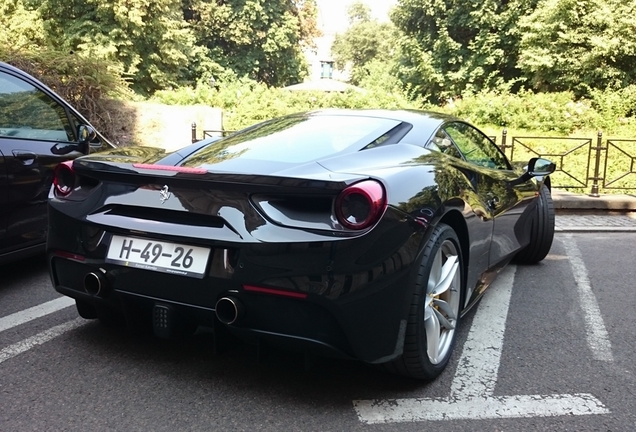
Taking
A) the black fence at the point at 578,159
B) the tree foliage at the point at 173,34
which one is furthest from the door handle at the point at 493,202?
the tree foliage at the point at 173,34

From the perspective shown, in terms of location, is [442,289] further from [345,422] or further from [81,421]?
[81,421]

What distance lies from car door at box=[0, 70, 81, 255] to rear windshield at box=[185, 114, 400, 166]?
138 cm

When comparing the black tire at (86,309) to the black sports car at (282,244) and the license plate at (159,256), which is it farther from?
the license plate at (159,256)

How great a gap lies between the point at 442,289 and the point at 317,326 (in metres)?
0.75

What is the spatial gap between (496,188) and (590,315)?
1049mm

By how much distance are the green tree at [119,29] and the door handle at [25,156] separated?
1983 centimetres

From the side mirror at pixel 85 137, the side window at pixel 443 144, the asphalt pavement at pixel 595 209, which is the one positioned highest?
the side window at pixel 443 144

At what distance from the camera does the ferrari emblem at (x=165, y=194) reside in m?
2.29

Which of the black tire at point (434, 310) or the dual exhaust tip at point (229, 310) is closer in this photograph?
the dual exhaust tip at point (229, 310)

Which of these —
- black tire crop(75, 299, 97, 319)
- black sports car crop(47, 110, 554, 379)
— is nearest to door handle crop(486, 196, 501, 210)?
black sports car crop(47, 110, 554, 379)

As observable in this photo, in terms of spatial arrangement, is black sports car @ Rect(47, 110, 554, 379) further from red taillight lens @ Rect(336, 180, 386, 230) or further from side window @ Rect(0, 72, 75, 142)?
side window @ Rect(0, 72, 75, 142)

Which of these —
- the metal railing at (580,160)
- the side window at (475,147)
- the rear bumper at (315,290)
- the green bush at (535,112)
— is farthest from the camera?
the green bush at (535,112)

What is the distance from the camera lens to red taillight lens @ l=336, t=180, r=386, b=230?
82.0 inches

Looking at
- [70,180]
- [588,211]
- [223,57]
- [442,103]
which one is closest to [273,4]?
[223,57]
